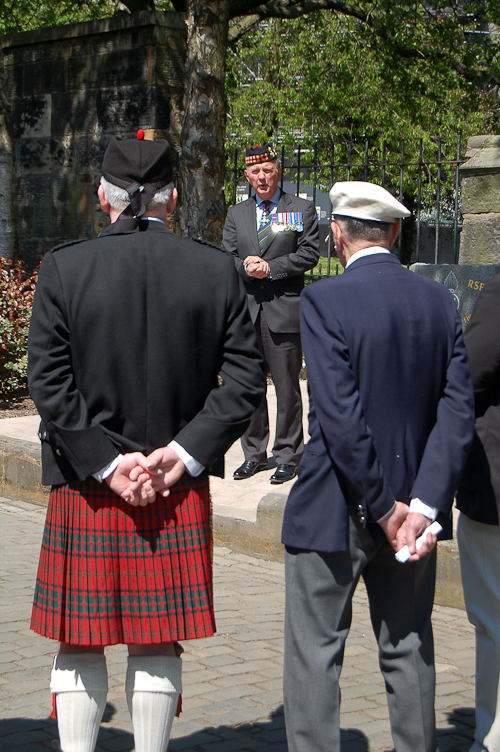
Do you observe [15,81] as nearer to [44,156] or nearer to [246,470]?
[44,156]

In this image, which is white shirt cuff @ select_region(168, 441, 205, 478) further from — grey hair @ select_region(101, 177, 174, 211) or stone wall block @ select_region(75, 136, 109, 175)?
stone wall block @ select_region(75, 136, 109, 175)

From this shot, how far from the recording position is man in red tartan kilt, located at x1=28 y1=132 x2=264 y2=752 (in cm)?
247

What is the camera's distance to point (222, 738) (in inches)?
120

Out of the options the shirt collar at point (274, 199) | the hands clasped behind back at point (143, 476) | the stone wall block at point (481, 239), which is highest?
the shirt collar at point (274, 199)

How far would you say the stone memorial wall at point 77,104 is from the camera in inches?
374

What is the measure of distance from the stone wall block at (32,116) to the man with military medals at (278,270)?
18.0 feet

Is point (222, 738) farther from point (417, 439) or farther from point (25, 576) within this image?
point (25, 576)

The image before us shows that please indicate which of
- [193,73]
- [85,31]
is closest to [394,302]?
[193,73]

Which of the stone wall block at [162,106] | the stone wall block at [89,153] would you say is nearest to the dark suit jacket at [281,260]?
the stone wall block at [162,106]

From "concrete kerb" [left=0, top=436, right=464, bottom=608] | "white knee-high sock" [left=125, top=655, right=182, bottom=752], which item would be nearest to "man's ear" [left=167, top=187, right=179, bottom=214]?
"white knee-high sock" [left=125, top=655, right=182, bottom=752]

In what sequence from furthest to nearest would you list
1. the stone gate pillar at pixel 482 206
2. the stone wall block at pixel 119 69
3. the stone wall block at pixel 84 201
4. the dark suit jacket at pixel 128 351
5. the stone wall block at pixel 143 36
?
the stone wall block at pixel 84 201 → the stone wall block at pixel 119 69 → the stone wall block at pixel 143 36 → the stone gate pillar at pixel 482 206 → the dark suit jacket at pixel 128 351

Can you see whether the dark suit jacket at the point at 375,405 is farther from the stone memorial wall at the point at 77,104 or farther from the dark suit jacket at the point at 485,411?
the stone memorial wall at the point at 77,104

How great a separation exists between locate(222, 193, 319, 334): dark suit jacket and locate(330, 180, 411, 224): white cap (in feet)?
10.4

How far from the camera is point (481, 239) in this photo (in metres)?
6.95
